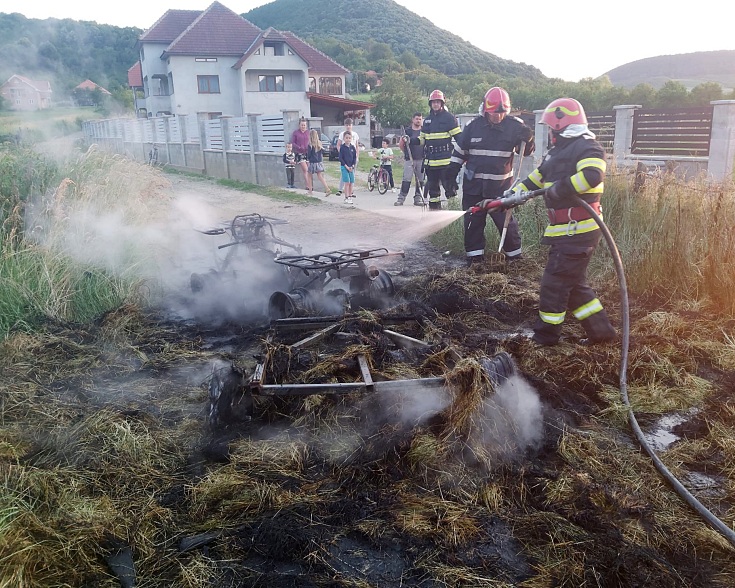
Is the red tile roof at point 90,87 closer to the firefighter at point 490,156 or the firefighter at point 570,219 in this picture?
the firefighter at point 490,156

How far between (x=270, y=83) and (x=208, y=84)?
4697 millimetres

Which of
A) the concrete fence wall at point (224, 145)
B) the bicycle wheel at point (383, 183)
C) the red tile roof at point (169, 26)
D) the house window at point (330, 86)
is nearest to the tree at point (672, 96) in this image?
the bicycle wheel at point (383, 183)

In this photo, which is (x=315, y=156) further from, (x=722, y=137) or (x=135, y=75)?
(x=135, y=75)

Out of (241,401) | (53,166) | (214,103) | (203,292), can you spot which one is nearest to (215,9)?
(214,103)

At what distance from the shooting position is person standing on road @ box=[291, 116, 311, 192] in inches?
632

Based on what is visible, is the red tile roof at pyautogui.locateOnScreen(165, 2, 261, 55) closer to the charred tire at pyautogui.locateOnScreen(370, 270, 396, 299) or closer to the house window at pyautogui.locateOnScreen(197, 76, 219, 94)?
the house window at pyautogui.locateOnScreen(197, 76, 219, 94)

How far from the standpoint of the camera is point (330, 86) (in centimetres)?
5200

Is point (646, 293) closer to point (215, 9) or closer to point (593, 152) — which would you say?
point (593, 152)

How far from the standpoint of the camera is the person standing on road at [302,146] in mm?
16047

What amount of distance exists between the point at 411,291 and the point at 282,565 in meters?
4.37

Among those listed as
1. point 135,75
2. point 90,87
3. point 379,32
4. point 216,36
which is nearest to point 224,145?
point 216,36

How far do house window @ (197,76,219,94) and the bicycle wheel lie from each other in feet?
107

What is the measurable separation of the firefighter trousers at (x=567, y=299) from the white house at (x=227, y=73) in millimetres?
40489

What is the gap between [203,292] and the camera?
666cm
